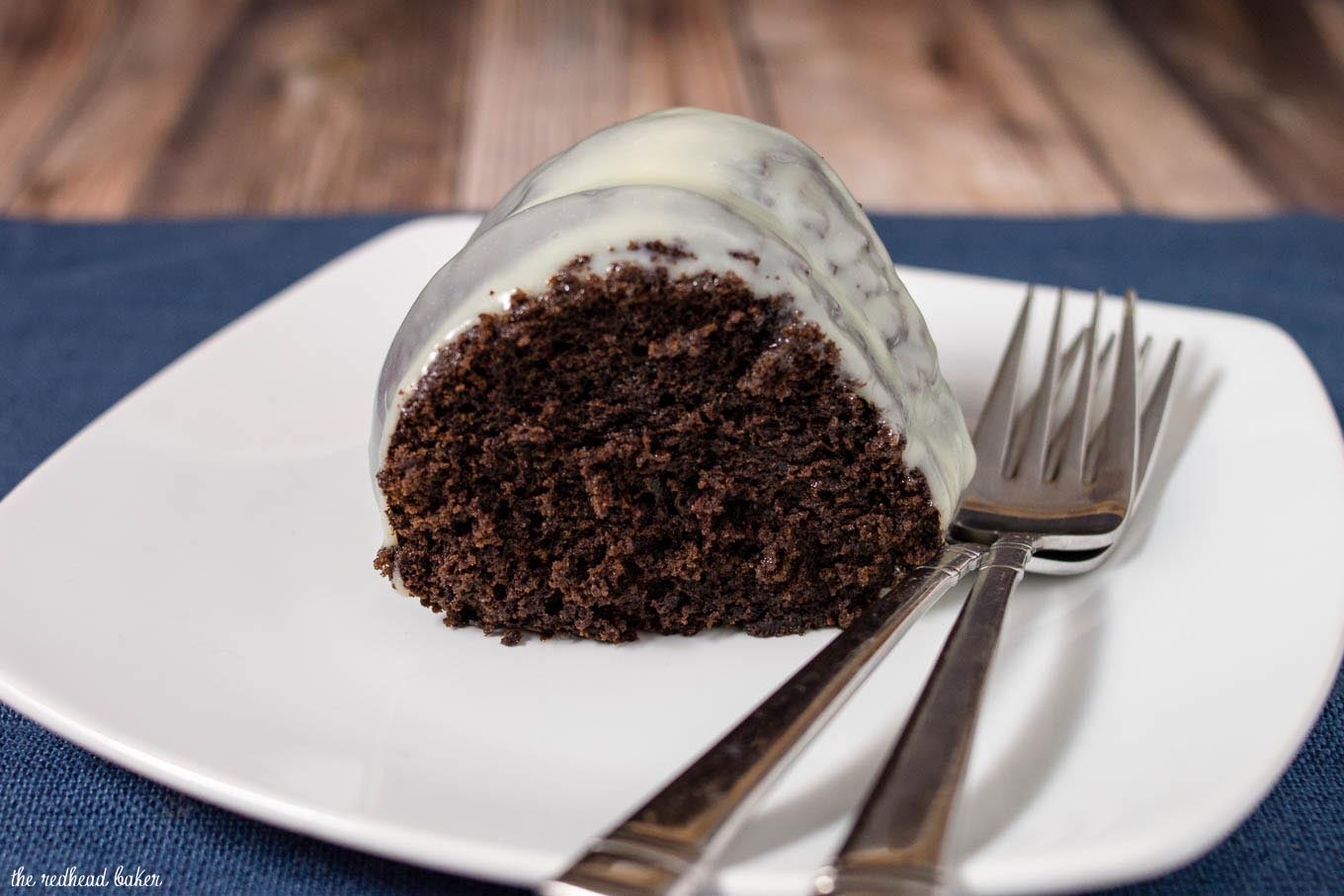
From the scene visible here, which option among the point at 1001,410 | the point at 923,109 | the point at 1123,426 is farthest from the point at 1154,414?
the point at 923,109

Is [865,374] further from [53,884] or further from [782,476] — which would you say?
[53,884]

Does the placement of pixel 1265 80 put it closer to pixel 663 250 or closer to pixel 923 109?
pixel 923 109

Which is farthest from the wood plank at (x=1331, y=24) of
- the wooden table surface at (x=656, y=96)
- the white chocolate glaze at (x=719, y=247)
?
the white chocolate glaze at (x=719, y=247)

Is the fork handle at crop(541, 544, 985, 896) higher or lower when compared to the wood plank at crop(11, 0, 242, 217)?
higher

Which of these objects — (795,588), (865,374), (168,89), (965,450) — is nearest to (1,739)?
(795,588)

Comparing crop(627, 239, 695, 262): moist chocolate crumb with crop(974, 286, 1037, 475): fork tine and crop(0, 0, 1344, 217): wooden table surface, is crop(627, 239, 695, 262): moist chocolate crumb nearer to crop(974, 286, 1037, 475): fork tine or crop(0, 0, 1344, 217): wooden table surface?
crop(974, 286, 1037, 475): fork tine

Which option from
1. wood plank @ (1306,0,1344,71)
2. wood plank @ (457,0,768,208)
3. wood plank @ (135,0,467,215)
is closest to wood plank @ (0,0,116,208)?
wood plank @ (135,0,467,215)
